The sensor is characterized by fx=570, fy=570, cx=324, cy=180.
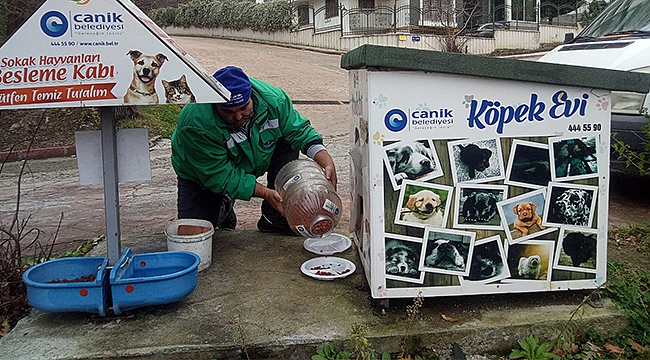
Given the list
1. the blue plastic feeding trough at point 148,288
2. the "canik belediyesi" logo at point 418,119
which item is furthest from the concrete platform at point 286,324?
the "canik belediyesi" logo at point 418,119

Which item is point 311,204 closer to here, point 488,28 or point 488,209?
point 488,209

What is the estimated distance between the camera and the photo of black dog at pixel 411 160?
2.89 metres

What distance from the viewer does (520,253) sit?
3.06 metres

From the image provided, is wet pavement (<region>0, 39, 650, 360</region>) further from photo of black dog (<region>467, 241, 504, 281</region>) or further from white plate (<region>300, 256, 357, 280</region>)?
photo of black dog (<region>467, 241, 504, 281</region>)

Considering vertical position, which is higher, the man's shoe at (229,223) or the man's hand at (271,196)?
the man's hand at (271,196)

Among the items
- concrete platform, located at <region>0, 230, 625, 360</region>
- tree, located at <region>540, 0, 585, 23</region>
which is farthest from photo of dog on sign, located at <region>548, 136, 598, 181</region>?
tree, located at <region>540, 0, 585, 23</region>

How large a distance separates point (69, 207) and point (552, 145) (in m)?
5.33

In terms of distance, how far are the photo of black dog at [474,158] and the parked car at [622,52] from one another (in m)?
2.63

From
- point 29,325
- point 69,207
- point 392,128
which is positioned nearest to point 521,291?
point 392,128

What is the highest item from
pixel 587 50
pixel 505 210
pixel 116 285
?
pixel 587 50

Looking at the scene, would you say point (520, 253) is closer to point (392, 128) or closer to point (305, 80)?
point (392, 128)

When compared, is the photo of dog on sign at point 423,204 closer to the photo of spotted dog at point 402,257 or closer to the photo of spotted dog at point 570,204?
the photo of spotted dog at point 402,257

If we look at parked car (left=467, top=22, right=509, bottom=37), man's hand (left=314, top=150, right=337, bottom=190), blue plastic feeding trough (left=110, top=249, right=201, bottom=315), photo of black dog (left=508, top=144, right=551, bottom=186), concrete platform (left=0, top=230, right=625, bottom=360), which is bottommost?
concrete platform (left=0, top=230, right=625, bottom=360)

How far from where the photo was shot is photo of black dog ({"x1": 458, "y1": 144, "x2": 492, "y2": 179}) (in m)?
2.94
